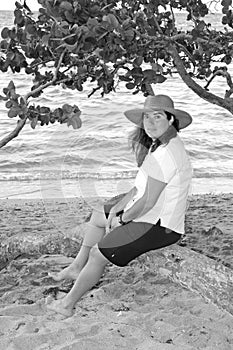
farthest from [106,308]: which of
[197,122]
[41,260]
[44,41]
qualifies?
[197,122]

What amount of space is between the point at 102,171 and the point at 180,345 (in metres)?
6.91

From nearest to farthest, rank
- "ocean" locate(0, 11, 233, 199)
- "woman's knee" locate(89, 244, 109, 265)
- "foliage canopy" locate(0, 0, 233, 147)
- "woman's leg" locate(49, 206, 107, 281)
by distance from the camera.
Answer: "foliage canopy" locate(0, 0, 233, 147)
"woman's knee" locate(89, 244, 109, 265)
"woman's leg" locate(49, 206, 107, 281)
"ocean" locate(0, 11, 233, 199)

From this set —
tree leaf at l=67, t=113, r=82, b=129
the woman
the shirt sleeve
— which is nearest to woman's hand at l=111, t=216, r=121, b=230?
the woman

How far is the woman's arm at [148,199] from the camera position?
339cm

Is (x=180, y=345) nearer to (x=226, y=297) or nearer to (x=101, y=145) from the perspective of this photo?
(x=226, y=297)

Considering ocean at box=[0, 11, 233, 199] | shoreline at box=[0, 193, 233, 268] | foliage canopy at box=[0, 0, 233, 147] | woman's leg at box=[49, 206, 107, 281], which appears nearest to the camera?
foliage canopy at box=[0, 0, 233, 147]

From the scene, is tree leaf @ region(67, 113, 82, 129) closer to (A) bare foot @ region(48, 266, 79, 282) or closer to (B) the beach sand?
(B) the beach sand

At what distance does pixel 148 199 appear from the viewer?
338 centimetres

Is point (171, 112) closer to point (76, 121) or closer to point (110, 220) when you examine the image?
point (110, 220)

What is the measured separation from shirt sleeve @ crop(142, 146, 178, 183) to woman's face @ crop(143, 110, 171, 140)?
0.13 metres

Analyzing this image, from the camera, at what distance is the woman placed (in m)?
3.41

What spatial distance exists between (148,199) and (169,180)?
165 millimetres

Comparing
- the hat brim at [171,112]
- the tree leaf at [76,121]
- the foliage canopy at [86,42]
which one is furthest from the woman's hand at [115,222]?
the tree leaf at [76,121]

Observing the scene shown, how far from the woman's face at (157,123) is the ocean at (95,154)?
3.34ft
